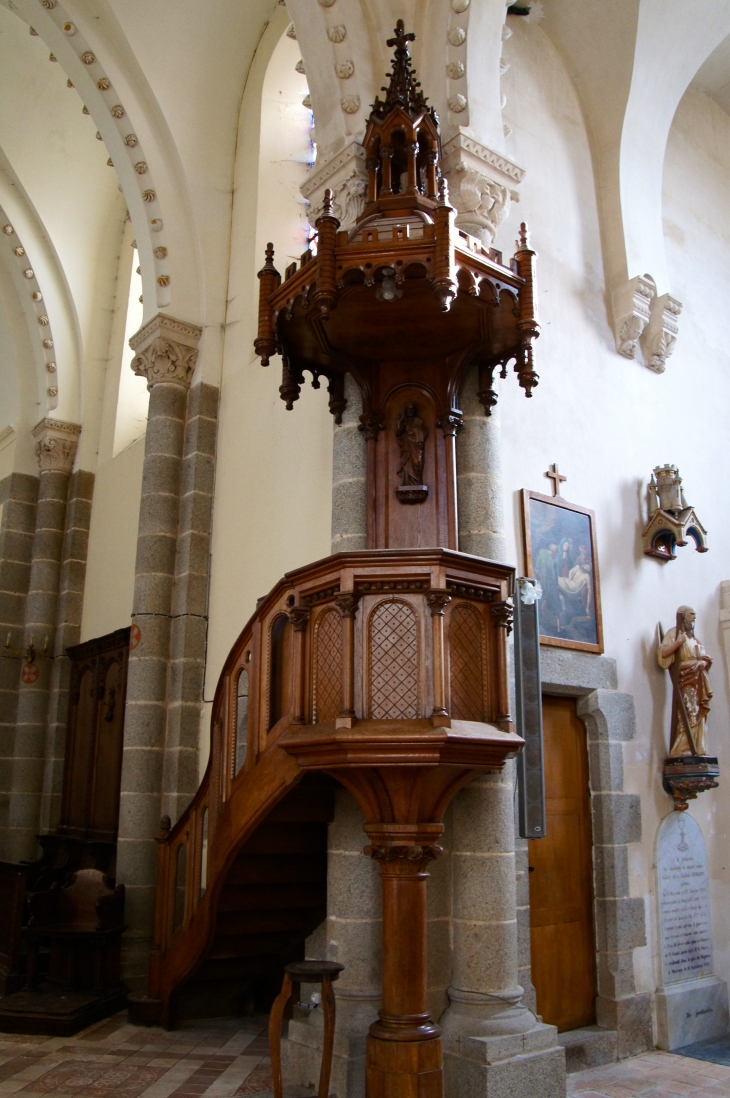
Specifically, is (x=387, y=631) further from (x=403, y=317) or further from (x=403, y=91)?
(x=403, y=91)

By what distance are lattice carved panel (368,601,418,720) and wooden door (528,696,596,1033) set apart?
6.78ft

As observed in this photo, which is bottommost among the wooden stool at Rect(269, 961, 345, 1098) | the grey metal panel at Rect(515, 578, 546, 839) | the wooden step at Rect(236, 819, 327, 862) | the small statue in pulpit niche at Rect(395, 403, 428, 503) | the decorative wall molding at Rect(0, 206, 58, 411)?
the wooden stool at Rect(269, 961, 345, 1098)

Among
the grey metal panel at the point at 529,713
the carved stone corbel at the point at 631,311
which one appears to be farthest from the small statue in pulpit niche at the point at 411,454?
the carved stone corbel at the point at 631,311

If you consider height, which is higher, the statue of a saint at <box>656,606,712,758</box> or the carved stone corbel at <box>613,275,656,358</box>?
the carved stone corbel at <box>613,275,656,358</box>

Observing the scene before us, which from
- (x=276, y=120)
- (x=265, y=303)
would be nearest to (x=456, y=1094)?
(x=265, y=303)

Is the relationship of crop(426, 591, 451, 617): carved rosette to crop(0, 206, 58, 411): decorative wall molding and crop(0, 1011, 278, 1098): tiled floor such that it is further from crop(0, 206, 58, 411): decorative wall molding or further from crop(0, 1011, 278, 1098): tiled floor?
crop(0, 206, 58, 411): decorative wall molding

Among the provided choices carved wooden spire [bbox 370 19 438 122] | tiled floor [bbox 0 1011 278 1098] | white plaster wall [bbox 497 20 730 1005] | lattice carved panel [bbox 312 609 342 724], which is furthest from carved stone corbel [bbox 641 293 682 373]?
tiled floor [bbox 0 1011 278 1098]

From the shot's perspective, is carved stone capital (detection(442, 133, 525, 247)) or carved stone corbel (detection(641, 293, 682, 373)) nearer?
carved stone capital (detection(442, 133, 525, 247))

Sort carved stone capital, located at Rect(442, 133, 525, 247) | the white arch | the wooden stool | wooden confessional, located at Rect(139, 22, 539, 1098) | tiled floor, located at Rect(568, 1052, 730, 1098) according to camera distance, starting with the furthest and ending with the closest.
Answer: the white arch < carved stone capital, located at Rect(442, 133, 525, 247) < tiled floor, located at Rect(568, 1052, 730, 1098) < wooden confessional, located at Rect(139, 22, 539, 1098) < the wooden stool

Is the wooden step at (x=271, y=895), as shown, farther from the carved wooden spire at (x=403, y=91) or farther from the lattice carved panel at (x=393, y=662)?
the carved wooden spire at (x=403, y=91)

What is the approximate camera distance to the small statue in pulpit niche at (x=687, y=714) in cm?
621

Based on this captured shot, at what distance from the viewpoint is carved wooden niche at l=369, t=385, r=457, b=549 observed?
206 inches

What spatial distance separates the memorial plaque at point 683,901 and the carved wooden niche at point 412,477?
2.80 meters

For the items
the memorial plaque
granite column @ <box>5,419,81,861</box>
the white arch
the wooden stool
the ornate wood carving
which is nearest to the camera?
the wooden stool
